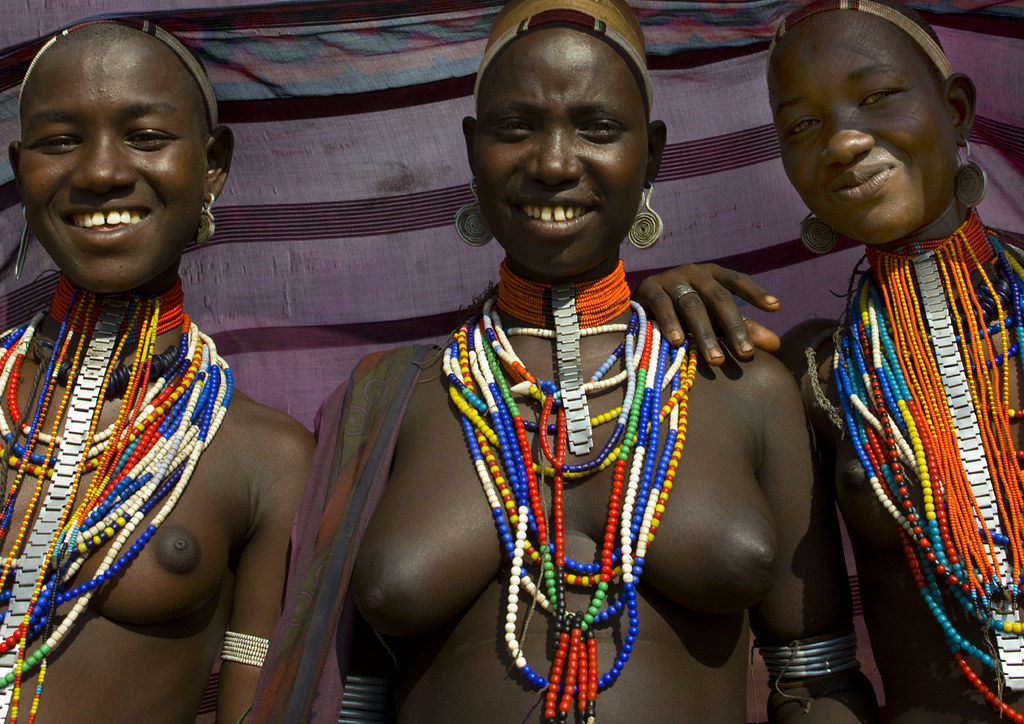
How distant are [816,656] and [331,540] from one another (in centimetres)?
111

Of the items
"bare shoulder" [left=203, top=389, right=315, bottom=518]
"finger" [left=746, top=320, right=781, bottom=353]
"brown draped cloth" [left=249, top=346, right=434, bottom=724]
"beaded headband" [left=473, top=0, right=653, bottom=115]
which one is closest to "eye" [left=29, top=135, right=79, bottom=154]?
"bare shoulder" [left=203, top=389, right=315, bottom=518]

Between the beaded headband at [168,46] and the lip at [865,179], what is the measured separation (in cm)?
167

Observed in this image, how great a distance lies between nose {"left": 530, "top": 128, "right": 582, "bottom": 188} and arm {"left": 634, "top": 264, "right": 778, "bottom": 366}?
410 millimetres

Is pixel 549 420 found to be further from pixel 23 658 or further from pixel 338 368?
pixel 338 368

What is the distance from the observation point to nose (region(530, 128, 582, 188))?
252cm

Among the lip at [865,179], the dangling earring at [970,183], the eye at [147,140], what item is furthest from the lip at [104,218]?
the dangling earring at [970,183]

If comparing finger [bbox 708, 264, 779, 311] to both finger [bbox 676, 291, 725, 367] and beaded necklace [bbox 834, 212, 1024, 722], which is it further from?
beaded necklace [bbox 834, 212, 1024, 722]

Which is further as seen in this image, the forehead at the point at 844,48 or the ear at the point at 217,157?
the ear at the point at 217,157

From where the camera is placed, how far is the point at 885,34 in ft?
8.77

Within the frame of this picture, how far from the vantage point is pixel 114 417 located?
284 cm

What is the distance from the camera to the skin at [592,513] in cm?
231

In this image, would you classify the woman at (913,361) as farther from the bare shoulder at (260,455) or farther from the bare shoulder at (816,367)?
the bare shoulder at (260,455)

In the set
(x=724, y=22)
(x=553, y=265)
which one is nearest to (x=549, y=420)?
(x=553, y=265)

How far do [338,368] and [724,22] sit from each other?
1.78 metres
